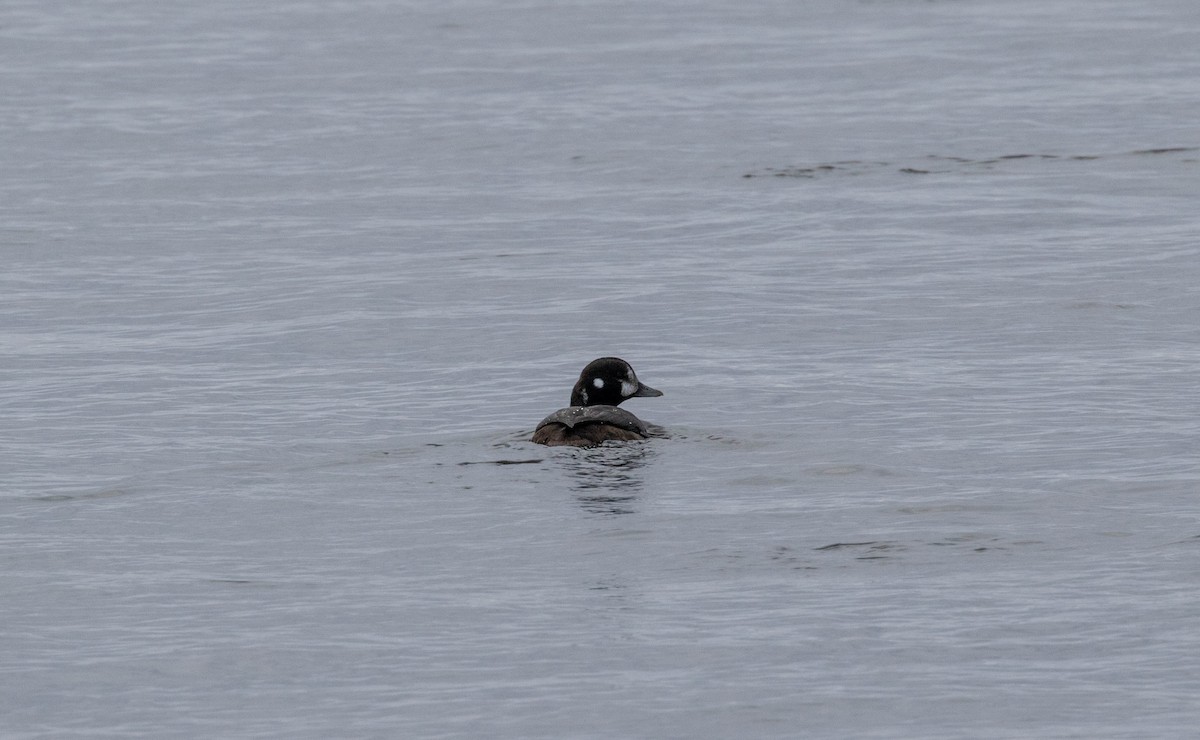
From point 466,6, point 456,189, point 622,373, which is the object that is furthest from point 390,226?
point 466,6

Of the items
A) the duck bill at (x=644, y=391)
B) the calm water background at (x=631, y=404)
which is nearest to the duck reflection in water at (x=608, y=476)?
the calm water background at (x=631, y=404)

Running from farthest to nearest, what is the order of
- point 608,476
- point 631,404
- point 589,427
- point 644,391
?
point 631,404, point 644,391, point 589,427, point 608,476

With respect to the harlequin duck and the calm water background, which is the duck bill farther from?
the calm water background

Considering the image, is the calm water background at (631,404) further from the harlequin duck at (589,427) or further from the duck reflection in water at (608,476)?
the harlequin duck at (589,427)

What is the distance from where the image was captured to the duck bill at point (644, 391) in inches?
612

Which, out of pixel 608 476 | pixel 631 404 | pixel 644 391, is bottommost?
pixel 631 404

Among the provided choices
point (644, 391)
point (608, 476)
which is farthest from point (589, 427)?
point (644, 391)

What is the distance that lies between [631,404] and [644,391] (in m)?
2.32

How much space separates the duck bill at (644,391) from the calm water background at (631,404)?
0.47 metres

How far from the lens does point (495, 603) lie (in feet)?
35.6

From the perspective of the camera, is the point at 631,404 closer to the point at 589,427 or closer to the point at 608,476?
the point at 589,427

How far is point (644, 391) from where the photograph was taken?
15625 mm

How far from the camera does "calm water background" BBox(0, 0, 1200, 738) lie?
32.2 ft

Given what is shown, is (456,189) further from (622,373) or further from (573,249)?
(622,373)
